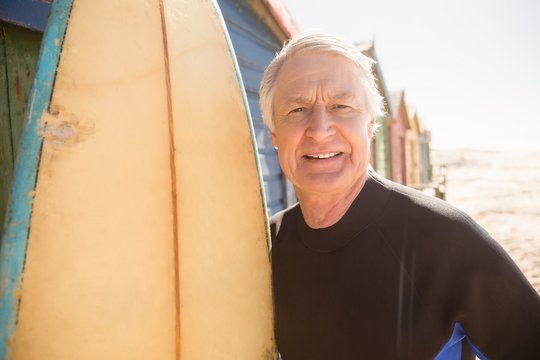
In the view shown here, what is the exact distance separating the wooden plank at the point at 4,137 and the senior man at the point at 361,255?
1.14 metres

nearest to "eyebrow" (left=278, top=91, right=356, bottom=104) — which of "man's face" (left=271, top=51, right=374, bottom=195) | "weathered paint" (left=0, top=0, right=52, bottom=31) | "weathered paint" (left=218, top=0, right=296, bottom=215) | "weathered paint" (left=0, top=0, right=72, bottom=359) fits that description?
"man's face" (left=271, top=51, right=374, bottom=195)

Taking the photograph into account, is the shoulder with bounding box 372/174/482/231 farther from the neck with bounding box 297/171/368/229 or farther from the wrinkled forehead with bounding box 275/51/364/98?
the wrinkled forehead with bounding box 275/51/364/98

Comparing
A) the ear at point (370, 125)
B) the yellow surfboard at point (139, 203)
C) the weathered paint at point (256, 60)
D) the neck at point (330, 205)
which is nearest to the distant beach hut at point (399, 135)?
the weathered paint at point (256, 60)

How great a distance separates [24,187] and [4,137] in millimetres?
510

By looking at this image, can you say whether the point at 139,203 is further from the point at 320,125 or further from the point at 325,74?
the point at 325,74

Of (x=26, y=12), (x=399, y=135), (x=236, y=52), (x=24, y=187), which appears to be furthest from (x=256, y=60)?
(x=399, y=135)

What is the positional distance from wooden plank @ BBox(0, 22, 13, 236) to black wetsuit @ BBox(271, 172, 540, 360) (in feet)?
4.31

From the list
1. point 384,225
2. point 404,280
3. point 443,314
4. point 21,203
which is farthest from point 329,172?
point 21,203

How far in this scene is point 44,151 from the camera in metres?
1.30

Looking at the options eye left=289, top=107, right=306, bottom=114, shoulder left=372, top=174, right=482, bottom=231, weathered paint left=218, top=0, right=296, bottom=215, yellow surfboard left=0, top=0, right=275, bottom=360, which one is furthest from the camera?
weathered paint left=218, top=0, right=296, bottom=215

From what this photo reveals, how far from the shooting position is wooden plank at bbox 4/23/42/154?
161cm

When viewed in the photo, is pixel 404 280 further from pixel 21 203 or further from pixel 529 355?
pixel 21 203

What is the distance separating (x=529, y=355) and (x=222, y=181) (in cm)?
119

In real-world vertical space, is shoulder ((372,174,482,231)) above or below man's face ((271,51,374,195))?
below
